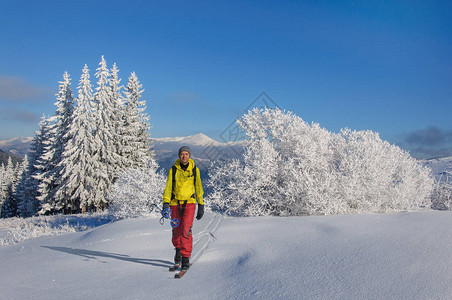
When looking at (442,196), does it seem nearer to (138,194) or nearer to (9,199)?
(138,194)

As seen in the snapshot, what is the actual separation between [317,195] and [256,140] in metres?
5.31

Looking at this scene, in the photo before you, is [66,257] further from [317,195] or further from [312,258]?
[317,195]

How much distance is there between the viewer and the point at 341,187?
10.9 metres

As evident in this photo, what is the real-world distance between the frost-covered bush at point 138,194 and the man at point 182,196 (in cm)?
817

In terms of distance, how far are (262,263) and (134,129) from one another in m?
23.2

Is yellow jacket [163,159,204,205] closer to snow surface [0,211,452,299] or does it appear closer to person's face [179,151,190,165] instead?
person's face [179,151,190,165]

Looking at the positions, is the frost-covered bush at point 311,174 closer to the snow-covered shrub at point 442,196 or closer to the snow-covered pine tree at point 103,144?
the snow-covered shrub at point 442,196

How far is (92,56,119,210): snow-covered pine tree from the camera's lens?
2325 cm

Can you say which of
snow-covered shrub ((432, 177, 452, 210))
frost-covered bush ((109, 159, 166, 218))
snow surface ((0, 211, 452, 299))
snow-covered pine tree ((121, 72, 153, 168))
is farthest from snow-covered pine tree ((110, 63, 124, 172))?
snow-covered shrub ((432, 177, 452, 210))

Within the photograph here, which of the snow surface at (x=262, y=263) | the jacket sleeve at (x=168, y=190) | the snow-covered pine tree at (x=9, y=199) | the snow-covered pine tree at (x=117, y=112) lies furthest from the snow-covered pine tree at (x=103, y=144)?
the snow-covered pine tree at (x=9, y=199)

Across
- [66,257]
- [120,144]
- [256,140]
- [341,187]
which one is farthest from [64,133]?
[341,187]

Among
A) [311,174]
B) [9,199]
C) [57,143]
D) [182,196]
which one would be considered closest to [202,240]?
[182,196]

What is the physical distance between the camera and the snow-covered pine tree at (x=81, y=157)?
22.6 m

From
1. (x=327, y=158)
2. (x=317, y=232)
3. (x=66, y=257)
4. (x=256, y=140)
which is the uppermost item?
(x=256, y=140)
